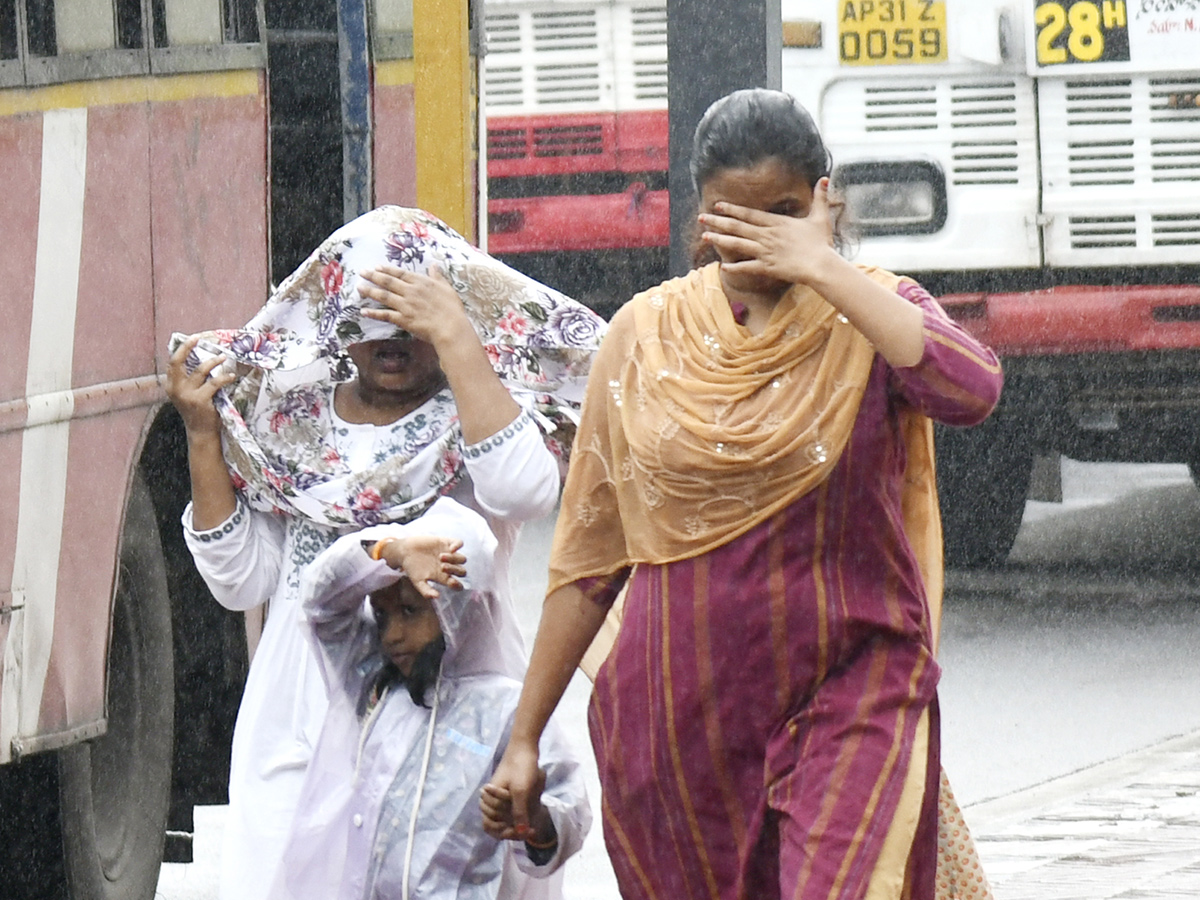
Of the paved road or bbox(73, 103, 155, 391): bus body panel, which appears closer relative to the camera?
bbox(73, 103, 155, 391): bus body panel

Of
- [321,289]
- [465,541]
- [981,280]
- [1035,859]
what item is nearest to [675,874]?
[465,541]

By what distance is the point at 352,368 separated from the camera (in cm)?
407

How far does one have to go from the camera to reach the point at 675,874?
3291 mm

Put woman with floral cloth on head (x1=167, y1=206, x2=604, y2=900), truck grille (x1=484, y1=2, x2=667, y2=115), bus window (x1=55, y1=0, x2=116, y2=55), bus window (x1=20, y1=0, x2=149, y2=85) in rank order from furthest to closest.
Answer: truck grille (x1=484, y1=2, x2=667, y2=115), bus window (x1=55, y1=0, x2=116, y2=55), bus window (x1=20, y1=0, x2=149, y2=85), woman with floral cloth on head (x1=167, y1=206, x2=604, y2=900)

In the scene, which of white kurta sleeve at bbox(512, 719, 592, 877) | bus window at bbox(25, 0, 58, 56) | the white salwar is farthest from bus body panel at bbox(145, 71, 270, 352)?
white kurta sleeve at bbox(512, 719, 592, 877)

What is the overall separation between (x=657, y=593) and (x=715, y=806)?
0.89ft

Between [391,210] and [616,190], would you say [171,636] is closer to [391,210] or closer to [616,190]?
[391,210]

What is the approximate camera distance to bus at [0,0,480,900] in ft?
15.4

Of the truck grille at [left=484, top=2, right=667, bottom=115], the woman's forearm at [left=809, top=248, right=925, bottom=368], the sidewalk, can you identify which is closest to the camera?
the woman's forearm at [left=809, top=248, right=925, bottom=368]

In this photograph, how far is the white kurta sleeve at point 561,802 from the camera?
3619 millimetres

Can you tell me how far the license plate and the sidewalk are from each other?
3.17 m

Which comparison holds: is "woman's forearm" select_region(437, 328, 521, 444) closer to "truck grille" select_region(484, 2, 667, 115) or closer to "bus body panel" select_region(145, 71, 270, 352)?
"bus body panel" select_region(145, 71, 270, 352)

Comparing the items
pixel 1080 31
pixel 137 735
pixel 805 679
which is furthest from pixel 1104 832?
pixel 1080 31

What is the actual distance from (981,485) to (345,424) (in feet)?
22.4
